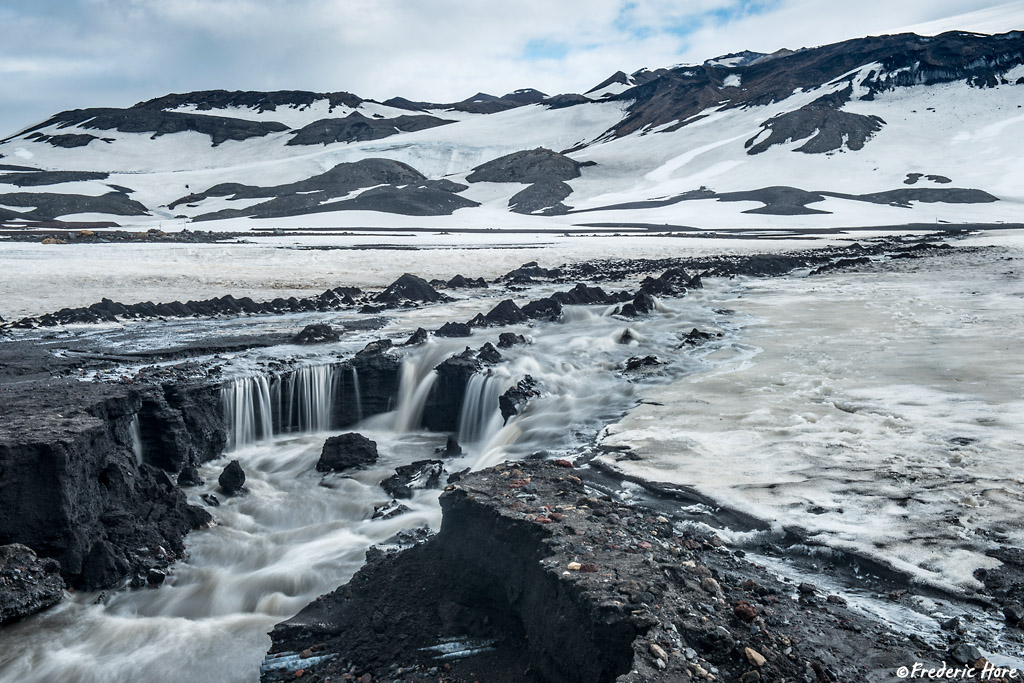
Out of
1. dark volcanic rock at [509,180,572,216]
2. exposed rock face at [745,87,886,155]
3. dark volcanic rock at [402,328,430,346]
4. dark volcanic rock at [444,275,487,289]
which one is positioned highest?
exposed rock face at [745,87,886,155]

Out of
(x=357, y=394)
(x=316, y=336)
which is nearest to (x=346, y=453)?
(x=357, y=394)

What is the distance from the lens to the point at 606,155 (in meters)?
114

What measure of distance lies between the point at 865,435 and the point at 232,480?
24.1 feet

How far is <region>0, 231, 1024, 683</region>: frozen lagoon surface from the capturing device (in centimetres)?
588

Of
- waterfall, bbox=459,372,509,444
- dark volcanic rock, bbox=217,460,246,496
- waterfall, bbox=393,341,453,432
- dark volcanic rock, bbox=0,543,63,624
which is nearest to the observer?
dark volcanic rock, bbox=0,543,63,624

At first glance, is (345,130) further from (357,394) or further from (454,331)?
(357,394)

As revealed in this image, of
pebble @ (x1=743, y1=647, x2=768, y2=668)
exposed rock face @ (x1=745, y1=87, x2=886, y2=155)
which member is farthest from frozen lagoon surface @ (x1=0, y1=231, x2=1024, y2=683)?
exposed rock face @ (x1=745, y1=87, x2=886, y2=155)

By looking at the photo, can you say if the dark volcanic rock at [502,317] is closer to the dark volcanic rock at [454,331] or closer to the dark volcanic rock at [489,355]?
the dark volcanic rock at [454,331]

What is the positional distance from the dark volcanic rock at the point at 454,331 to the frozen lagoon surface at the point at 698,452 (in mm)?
499

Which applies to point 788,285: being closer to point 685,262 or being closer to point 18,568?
point 685,262

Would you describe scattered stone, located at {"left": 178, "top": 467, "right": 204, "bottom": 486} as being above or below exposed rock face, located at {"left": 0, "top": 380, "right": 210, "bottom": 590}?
below

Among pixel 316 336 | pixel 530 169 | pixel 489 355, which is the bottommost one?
pixel 489 355

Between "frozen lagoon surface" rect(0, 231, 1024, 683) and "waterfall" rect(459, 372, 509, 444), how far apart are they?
0.07 metres

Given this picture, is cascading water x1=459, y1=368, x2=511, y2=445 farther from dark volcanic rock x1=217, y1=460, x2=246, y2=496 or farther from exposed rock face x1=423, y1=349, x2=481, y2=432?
dark volcanic rock x1=217, y1=460, x2=246, y2=496
